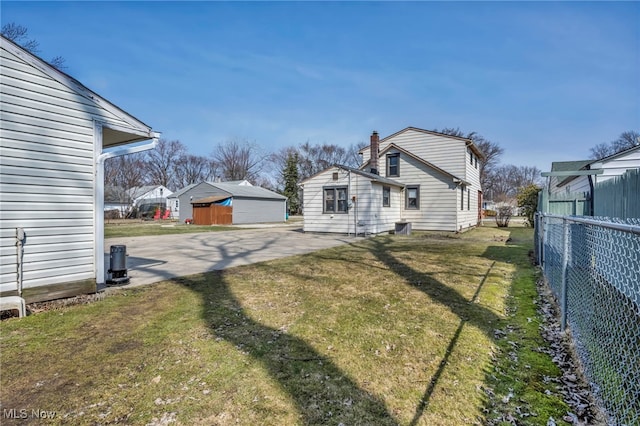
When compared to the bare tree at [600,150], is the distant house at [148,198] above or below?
below

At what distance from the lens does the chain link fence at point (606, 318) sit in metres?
2.33

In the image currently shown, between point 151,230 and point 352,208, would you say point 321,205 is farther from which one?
point 151,230

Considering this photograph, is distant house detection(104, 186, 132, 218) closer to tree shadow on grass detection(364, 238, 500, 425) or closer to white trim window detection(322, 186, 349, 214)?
white trim window detection(322, 186, 349, 214)

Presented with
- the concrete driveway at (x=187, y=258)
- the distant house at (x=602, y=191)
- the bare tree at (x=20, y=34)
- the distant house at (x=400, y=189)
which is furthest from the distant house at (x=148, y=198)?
the distant house at (x=602, y=191)

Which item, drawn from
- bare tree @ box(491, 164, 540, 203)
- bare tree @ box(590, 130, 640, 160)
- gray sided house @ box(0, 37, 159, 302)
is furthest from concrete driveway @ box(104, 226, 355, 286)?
bare tree @ box(491, 164, 540, 203)

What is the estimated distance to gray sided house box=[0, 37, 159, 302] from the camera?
15.0ft

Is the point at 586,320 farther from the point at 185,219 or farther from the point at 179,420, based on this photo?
the point at 185,219

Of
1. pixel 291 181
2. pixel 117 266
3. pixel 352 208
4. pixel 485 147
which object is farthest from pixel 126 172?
pixel 485 147

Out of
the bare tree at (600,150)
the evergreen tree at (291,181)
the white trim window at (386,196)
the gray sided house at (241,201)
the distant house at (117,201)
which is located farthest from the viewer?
the bare tree at (600,150)

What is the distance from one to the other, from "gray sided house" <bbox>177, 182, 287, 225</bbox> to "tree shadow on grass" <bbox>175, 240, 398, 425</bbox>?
80.2 ft

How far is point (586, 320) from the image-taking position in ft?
11.5

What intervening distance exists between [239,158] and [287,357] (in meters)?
55.1

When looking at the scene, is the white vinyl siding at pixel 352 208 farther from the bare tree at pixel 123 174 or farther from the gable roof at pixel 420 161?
the bare tree at pixel 123 174

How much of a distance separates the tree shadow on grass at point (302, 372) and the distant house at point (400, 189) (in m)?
11.5
